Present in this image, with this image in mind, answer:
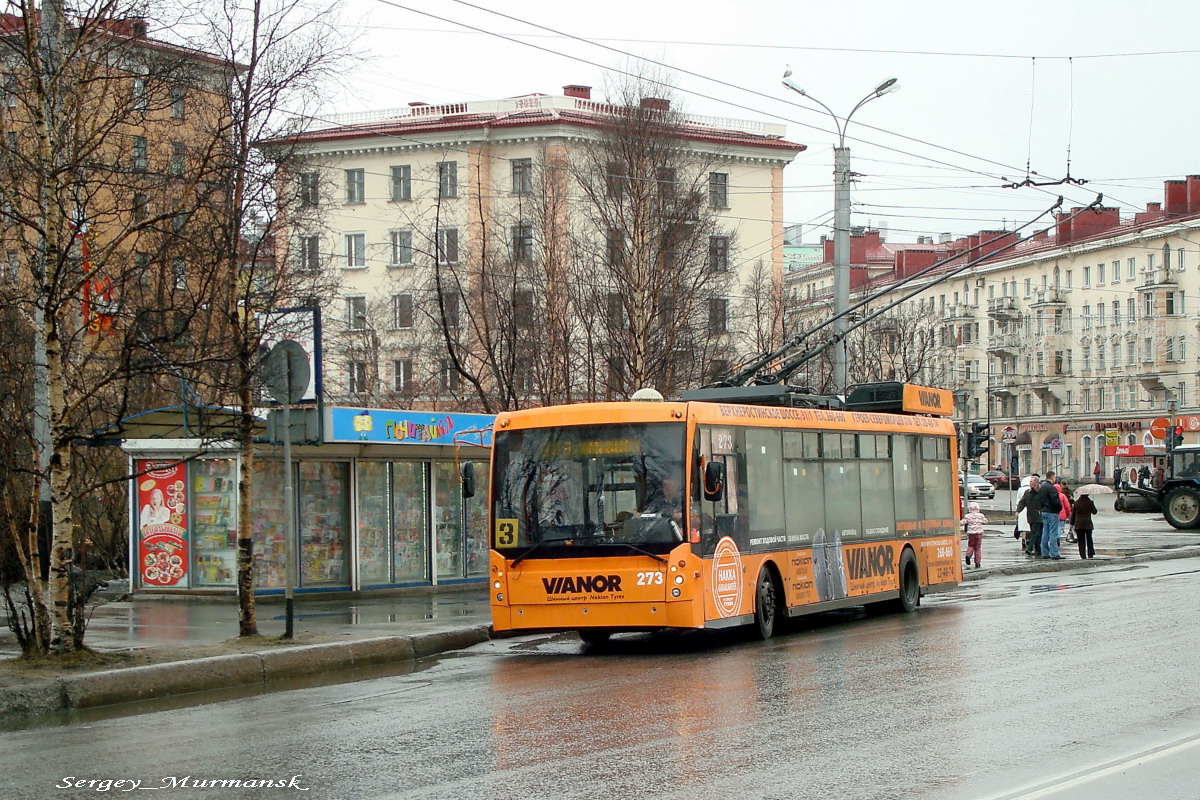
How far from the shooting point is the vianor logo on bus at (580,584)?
1550cm

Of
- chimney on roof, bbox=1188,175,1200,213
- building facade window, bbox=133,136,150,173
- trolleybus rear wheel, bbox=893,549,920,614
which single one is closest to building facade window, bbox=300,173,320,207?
building facade window, bbox=133,136,150,173

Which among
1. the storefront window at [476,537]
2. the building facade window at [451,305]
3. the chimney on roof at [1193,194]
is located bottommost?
the storefront window at [476,537]

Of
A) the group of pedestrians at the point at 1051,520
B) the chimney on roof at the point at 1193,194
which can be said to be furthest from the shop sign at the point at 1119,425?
the group of pedestrians at the point at 1051,520

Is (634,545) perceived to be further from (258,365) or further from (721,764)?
(721,764)

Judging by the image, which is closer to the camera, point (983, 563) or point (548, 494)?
point (548, 494)

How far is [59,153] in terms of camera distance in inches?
532

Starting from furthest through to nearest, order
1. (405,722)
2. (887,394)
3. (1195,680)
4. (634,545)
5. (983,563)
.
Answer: (983,563)
(887,394)
(634,545)
(1195,680)
(405,722)

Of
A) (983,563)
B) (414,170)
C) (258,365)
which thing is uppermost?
(414,170)

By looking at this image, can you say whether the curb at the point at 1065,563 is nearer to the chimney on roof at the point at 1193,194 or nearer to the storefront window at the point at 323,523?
the storefront window at the point at 323,523

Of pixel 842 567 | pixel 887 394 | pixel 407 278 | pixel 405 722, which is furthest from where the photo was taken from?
pixel 407 278

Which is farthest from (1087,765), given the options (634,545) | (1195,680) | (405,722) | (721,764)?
(634,545)

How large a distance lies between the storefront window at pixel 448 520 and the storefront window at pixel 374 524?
3.16 feet

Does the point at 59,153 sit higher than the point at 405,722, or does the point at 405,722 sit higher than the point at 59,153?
the point at 59,153

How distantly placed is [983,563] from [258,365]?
70.0 feet
